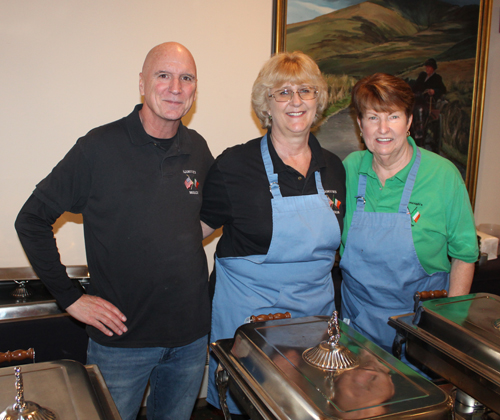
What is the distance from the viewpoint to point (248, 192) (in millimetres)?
1486

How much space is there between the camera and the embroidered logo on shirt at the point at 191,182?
140 centimetres

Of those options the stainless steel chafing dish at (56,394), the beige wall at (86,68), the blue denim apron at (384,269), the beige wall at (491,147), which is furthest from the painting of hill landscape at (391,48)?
the stainless steel chafing dish at (56,394)

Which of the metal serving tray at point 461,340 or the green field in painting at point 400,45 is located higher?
the green field in painting at point 400,45

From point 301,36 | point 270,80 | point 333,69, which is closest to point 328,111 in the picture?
point 333,69

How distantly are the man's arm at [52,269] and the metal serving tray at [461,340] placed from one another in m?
0.86

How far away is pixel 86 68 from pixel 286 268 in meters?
1.22

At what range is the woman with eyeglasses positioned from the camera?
145 centimetres

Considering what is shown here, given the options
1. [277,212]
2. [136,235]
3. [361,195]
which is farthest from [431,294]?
[136,235]

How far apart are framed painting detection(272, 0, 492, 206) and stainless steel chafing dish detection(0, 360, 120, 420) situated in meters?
1.78

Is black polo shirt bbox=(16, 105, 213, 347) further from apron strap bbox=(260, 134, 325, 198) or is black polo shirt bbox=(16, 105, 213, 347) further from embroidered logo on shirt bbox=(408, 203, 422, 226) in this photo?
embroidered logo on shirt bbox=(408, 203, 422, 226)

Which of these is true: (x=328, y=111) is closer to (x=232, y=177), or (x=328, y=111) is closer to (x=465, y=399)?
(x=232, y=177)

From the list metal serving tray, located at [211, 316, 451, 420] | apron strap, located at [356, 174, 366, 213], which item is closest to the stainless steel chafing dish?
metal serving tray, located at [211, 316, 451, 420]

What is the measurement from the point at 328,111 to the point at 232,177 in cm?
112

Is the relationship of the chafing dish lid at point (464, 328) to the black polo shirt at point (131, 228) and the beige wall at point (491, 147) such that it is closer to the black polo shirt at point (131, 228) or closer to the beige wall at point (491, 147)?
the black polo shirt at point (131, 228)
